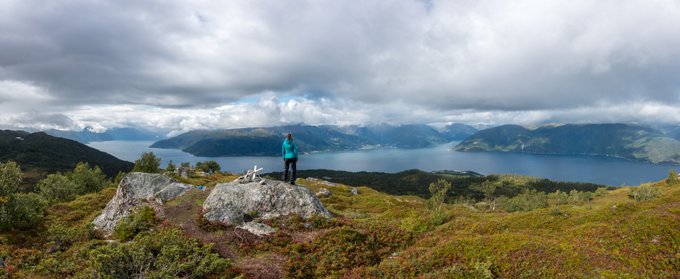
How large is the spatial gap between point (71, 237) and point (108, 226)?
29.4 feet

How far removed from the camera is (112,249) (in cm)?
1310

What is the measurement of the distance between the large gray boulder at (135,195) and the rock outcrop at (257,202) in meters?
7.85

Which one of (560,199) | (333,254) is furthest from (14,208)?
(560,199)

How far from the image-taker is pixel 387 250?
1816 cm

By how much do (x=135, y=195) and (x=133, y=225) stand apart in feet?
40.0

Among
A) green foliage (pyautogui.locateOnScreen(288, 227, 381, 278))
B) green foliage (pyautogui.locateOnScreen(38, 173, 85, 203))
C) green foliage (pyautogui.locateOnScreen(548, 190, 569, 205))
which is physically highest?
green foliage (pyautogui.locateOnScreen(288, 227, 381, 278))

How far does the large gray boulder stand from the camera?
99.2 ft

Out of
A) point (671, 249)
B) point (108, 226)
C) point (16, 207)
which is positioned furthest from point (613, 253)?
point (16, 207)

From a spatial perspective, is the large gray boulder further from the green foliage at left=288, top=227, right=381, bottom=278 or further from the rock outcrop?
the green foliage at left=288, top=227, right=381, bottom=278

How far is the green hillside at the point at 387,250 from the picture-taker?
1212 centimetres

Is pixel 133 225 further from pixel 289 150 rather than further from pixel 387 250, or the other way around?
pixel 387 250

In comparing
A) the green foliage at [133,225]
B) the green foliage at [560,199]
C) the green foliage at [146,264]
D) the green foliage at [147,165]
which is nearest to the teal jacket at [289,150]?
the green foliage at [133,225]

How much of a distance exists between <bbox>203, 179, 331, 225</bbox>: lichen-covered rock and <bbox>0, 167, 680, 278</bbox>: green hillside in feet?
5.24

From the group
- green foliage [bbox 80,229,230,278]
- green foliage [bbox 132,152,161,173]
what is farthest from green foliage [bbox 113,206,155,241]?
green foliage [bbox 132,152,161,173]
